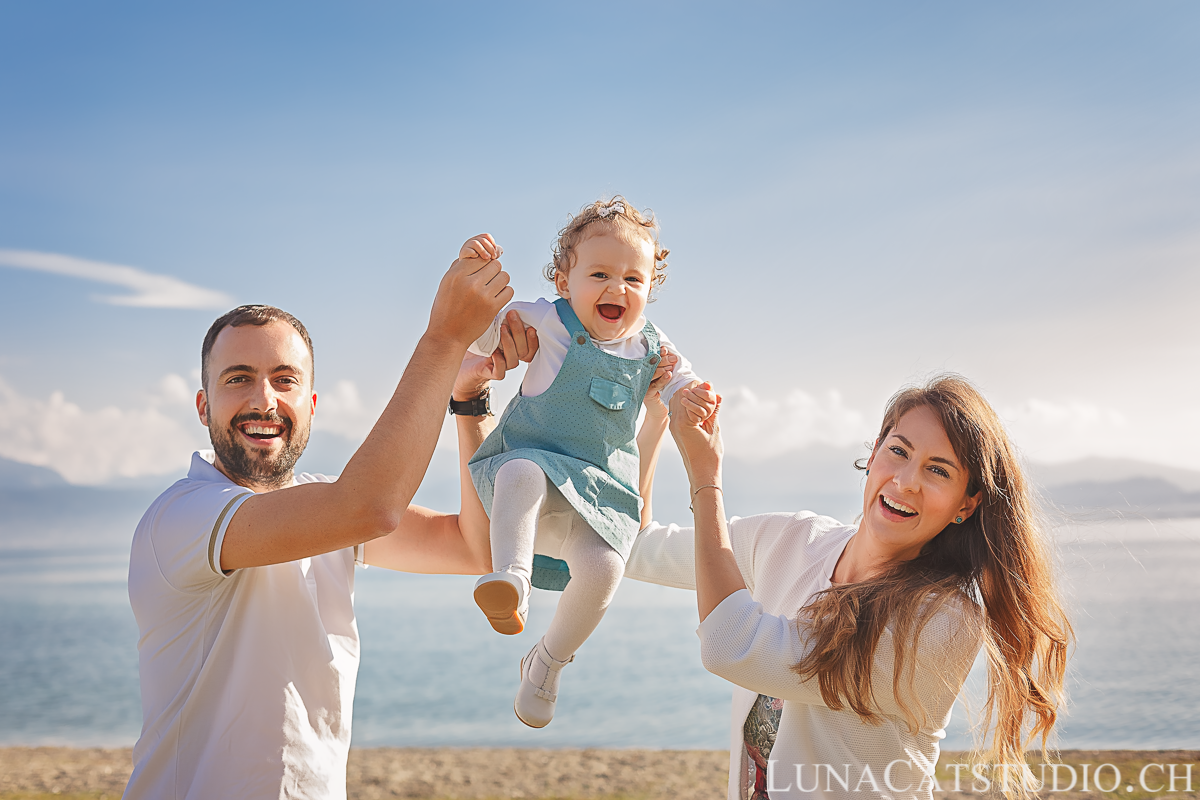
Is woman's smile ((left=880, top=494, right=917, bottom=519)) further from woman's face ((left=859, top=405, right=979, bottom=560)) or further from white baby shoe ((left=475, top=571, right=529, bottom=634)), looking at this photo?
white baby shoe ((left=475, top=571, right=529, bottom=634))

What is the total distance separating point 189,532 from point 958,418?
2065 millimetres

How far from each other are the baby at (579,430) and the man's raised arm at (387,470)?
1.43 feet

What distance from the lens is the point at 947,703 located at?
2537mm

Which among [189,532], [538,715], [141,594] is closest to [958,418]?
[538,715]

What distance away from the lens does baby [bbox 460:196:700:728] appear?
2.60 meters

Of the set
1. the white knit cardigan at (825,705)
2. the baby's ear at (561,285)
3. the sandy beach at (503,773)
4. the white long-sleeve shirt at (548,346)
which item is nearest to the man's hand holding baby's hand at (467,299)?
the white long-sleeve shirt at (548,346)

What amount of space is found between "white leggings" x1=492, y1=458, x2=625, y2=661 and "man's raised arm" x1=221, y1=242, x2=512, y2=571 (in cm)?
42

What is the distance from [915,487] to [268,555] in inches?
67.6

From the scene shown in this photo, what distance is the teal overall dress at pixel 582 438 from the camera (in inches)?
105

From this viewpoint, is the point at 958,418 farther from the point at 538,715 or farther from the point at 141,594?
the point at 141,594

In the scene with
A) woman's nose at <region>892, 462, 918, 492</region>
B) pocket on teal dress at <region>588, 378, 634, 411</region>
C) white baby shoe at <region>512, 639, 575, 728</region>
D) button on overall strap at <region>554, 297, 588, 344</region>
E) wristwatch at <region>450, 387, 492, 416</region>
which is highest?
button on overall strap at <region>554, 297, 588, 344</region>

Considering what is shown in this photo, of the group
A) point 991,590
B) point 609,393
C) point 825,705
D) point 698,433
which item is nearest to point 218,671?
point 609,393

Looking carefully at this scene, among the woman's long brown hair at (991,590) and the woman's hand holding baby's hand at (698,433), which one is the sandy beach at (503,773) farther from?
the woman's hand holding baby's hand at (698,433)

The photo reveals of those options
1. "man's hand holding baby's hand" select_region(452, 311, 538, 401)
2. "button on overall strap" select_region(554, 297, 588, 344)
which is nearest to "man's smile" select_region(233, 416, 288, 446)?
"man's hand holding baby's hand" select_region(452, 311, 538, 401)
